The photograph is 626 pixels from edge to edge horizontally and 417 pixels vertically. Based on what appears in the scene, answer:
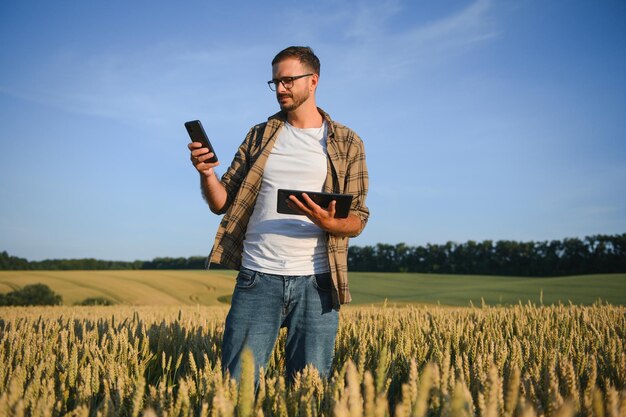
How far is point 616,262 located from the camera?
165ft

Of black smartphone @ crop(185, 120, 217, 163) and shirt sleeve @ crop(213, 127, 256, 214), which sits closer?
black smartphone @ crop(185, 120, 217, 163)

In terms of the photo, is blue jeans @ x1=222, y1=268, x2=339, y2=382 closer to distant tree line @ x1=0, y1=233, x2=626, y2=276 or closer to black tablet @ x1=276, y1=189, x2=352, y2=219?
black tablet @ x1=276, y1=189, x2=352, y2=219

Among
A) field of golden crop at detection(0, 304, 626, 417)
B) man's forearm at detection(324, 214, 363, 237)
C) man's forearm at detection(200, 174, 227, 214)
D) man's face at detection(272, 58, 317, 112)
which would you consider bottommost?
field of golden crop at detection(0, 304, 626, 417)

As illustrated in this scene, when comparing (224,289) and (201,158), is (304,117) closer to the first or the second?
(201,158)

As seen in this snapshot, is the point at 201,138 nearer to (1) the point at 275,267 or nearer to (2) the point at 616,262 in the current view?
(1) the point at 275,267

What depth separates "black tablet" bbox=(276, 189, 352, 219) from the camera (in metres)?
2.56

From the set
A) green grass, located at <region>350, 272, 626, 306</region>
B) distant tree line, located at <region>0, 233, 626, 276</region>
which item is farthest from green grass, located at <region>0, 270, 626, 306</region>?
distant tree line, located at <region>0, 233, 626, 276</region>

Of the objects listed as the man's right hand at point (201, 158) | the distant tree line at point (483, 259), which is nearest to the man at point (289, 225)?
the man's right hand at point (201, 158)

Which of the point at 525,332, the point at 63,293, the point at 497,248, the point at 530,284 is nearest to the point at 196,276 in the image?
the point at 63,293

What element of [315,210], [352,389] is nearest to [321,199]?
[315,210]

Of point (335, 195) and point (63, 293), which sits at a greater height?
point (335, 195)

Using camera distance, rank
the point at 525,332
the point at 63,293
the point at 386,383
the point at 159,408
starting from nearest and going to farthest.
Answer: the point at 159,408, the point at 386,383, the point at 525,332, the point at 63,293

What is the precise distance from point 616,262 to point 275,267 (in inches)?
2266

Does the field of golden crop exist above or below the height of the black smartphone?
below
